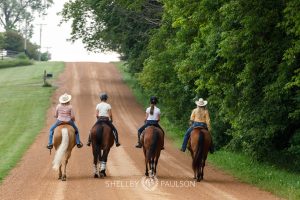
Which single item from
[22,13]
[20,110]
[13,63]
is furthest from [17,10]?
[20,110]

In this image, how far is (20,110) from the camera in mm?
48438

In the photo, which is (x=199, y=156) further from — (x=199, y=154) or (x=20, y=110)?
(x=20, y=110)

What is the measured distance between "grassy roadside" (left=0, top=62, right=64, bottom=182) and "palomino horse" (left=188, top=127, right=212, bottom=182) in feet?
19.6

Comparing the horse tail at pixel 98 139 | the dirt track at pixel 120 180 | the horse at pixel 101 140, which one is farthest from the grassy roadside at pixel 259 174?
the horse tail at pixel 98 139

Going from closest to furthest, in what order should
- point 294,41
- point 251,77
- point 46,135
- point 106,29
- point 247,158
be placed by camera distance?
1. point 294,41
2. point 251,77
3. point 247,158
4. point 46,135
5. point 106,29

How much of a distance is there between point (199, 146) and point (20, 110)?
30.8 metres

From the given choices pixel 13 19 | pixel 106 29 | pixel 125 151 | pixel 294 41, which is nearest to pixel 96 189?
pixel 294 41

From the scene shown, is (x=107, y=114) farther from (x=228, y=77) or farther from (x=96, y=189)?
(x=228, y=77)

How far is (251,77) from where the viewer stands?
71.2 ft

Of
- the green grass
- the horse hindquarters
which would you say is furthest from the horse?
the green grass

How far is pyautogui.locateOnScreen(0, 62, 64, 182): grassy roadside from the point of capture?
2869cm

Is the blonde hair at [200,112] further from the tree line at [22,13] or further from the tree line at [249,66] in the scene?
the tree line at [22,13]

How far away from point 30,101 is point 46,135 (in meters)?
17.8

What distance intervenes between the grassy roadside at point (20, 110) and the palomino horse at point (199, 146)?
5961mm
